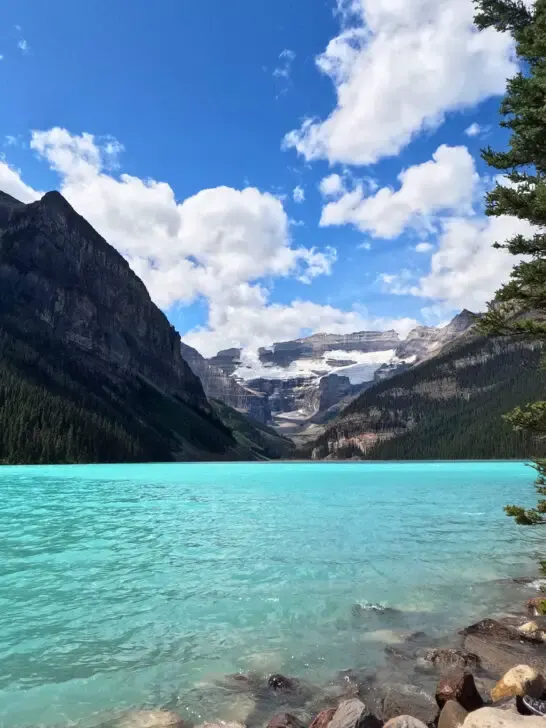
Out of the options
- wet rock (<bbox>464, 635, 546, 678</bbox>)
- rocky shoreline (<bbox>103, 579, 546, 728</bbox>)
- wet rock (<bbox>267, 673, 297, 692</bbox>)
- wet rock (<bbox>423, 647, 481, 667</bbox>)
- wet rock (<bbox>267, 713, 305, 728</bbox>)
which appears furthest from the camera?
wet rock (<bbox>423, 647, 481, 667</bbox>)

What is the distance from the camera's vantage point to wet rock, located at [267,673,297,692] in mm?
11117

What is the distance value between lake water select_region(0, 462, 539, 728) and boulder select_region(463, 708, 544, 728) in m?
4.94

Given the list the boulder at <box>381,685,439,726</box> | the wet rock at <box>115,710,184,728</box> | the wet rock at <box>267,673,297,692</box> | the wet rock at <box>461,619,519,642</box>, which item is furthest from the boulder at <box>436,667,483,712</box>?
the wet rock at <box>115,710,184,728</box>

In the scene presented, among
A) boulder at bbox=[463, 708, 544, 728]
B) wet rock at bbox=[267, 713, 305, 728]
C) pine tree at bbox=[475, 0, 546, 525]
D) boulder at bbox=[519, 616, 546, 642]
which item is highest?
pine tree at bbox=[475, 0, 546, 525]

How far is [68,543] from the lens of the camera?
27359 mm

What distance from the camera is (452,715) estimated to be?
8508 mm

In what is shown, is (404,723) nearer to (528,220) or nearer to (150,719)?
(150,719)

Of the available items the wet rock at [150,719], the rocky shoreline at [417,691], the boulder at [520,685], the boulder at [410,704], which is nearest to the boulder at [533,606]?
the rocky shoreline at [417,691]

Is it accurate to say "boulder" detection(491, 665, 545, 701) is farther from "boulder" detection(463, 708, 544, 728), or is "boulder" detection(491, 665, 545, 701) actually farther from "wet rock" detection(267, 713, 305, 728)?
"wet rock" detection(267, 713, 305, 728)

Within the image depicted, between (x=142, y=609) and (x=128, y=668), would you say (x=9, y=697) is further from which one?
(x=142, y=609)

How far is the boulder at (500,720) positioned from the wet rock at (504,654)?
551 centimetres

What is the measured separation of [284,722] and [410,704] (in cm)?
279

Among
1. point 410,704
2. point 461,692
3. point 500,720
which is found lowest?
point 410,704

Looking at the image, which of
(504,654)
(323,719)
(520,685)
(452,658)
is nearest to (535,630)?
(504,654)
